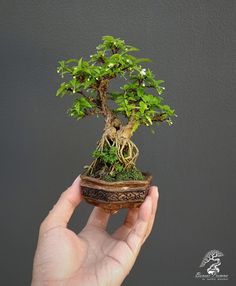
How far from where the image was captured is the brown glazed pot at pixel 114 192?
5.09 feet

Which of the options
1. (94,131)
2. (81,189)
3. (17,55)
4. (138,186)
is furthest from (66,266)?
(17,55)

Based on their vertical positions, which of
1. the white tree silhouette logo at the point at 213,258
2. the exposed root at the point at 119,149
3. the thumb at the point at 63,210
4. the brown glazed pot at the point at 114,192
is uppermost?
the exposed root at the point at 119,149

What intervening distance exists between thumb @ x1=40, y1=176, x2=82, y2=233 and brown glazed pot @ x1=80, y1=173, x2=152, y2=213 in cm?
8

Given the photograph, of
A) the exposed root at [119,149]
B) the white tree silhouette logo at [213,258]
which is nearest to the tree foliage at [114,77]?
the exposed root at [119,149]

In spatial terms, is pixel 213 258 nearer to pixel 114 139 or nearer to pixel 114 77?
pixel 114 139

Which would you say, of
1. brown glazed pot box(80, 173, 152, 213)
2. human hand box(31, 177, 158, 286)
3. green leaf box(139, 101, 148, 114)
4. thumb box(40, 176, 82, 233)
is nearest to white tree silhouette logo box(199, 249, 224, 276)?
human hand box(31, 177, 158, 286)

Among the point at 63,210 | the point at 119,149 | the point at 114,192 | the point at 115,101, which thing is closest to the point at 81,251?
the point at 63,210

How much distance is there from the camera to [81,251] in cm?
166

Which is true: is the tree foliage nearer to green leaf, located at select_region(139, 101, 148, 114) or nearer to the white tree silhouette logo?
green leaf, located at select_region(139, 101, 148, 114)

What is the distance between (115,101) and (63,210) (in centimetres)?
55

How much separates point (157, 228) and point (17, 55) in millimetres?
1428

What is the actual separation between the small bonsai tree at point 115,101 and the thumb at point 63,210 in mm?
109

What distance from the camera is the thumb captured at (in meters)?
1.63

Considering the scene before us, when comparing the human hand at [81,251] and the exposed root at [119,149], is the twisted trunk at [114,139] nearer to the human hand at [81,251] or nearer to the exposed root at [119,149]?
the exposed root at [119,149]
